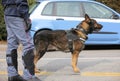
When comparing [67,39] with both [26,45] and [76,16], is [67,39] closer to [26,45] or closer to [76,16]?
[26,45]

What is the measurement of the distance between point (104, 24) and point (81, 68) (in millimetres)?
3956

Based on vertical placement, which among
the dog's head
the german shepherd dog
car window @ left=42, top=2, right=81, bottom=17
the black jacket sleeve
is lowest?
car window @ left=42, top=2, right=81, bottom=17

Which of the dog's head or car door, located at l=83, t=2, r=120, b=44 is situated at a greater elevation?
the dog's head

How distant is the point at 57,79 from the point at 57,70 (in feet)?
3.28

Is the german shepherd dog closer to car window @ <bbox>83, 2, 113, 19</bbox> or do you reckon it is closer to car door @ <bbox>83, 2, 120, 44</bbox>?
car door @ <bbox>83, 2, 120, 44</bbox>

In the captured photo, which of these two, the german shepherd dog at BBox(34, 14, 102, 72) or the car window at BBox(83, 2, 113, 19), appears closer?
the german shepherd dog at BBox(34, 14, 102, 72)

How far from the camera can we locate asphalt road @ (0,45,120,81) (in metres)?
7.94

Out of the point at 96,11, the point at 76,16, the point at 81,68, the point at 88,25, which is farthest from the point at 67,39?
the point at 96,11

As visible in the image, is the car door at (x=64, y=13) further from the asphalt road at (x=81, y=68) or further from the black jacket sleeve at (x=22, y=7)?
the black jacket sleeve at (x=22, y=7)

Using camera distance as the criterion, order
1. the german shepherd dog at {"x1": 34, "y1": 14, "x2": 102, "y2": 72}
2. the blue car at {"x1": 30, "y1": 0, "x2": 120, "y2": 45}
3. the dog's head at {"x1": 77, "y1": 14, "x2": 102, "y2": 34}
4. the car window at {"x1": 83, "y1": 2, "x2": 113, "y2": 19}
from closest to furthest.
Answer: the german shepherd dog at {"x1": 34, "y1": 14, "x2": 102, "y2": 72}, the dog's head at {"x1": 77, "y1": 14, "x2": 102, "y2": 34}, the blue car at {"x1": 30, "y1": 0, "x2": 120, "y2": 45}, the car window at {"x1": 83, "y1": 2, "x2": 113, "y2": 19}

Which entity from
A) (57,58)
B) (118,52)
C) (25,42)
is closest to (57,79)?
(25,42)

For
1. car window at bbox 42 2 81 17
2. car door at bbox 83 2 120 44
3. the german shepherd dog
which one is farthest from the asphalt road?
car window at bbox 42 2 81 17

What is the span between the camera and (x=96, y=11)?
12.9 m

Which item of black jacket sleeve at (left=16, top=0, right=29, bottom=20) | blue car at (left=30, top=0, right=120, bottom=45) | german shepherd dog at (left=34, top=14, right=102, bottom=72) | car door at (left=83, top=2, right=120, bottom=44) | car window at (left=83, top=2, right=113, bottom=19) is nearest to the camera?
black jacket sleeve at (left=16, top=0, right=29, bottom=20)
